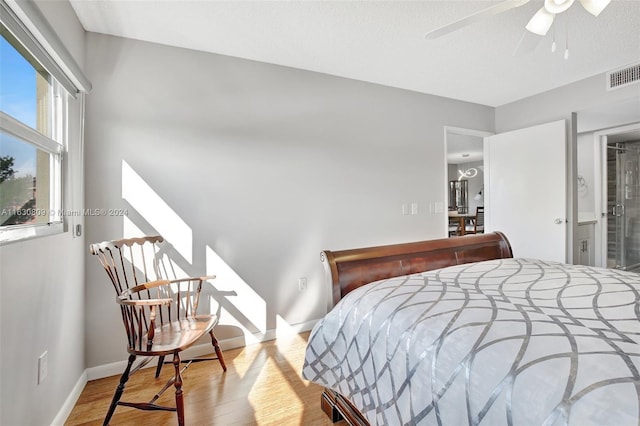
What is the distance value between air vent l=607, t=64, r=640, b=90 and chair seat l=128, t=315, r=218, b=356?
4.09m

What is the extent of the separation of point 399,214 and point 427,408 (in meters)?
2.56

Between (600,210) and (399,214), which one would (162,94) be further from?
(600,210)

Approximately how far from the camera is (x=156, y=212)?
2316 millimetres

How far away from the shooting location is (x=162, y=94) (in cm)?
234

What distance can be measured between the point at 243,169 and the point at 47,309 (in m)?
1.55

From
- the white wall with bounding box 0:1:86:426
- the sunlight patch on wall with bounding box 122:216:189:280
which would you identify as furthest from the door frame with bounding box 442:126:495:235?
the white wall with bounding box 0:1:86:426

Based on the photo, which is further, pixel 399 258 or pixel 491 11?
pixel 399 258

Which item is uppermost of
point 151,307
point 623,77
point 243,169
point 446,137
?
point 623,77

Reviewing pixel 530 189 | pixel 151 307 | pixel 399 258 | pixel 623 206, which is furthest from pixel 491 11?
pixel 623 206

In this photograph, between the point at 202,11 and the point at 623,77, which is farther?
the point at 623,77

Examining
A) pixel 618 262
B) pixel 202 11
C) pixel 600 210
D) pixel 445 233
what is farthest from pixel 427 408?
pixel 618 262

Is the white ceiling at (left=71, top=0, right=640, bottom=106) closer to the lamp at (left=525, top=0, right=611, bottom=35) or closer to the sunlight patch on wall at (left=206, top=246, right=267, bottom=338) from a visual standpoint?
the lamp at (left=525, top=0, right=611, bottom=35)

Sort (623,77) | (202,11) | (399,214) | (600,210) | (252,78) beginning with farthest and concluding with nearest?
(600,210), (399,214), (623,77), (252,78), (202,11)

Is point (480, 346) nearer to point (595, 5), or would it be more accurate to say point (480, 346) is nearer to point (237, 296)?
point (595, 5)
